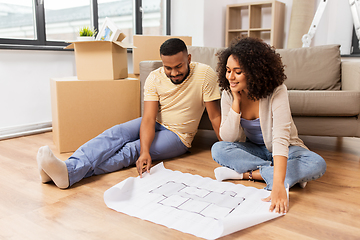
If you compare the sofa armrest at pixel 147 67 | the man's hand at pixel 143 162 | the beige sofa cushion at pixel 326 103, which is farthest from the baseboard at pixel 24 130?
the beige sofa cushion at pixel 326 103

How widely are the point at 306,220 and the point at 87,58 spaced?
5.02 feet

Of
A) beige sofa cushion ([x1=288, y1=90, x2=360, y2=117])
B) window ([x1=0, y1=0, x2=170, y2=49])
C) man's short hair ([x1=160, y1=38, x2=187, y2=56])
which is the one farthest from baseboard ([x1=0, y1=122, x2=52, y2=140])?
beige sofa cushion ([x1=288, y1=90, x2=360, y2=117])

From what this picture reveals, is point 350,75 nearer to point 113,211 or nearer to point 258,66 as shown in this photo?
point 258,66

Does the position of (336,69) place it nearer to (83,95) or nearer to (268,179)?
(268,179)

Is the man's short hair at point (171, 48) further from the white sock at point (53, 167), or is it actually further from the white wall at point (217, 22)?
the white wall at point (217, 22)

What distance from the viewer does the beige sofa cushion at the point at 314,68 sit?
84.1 inches

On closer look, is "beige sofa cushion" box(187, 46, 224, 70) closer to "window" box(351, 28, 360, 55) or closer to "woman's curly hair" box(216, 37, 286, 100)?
"woman's curly hair" box(216, 37, 286, 100)

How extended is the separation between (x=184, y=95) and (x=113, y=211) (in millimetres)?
737

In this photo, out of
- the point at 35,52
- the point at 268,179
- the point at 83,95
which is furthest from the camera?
the point at 35,52

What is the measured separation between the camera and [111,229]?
0.99 m

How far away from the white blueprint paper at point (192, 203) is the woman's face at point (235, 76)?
40 centimetres

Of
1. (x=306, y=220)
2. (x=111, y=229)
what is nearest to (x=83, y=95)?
(x=111, y=229)

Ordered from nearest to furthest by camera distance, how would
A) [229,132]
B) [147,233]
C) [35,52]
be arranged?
1. [147,233]
2. [229,132]
3. [35,52]

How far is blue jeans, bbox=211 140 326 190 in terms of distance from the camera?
1268 mm
